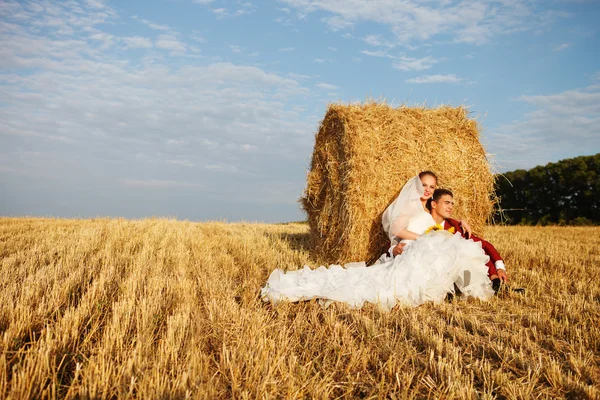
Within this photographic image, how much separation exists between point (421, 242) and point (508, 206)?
21.6 meters

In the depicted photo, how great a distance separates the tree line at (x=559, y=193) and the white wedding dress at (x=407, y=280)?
1639 centimetres

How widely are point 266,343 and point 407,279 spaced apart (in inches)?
80.6

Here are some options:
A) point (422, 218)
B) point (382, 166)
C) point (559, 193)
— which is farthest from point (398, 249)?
point (559, 193)

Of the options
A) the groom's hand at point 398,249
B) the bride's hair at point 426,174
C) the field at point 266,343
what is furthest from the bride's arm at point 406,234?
the field at point 266,343

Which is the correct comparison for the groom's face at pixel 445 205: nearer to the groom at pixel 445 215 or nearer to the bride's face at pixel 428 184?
the groom at pixel 445 215

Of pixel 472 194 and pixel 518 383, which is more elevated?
pixel 472 194

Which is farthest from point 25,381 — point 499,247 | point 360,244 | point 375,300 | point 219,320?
point 499,247

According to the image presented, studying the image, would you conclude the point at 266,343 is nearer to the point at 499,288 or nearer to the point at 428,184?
the point at 499,288

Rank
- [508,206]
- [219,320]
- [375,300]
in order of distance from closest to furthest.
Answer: [219,320], [375,300], [508,206]

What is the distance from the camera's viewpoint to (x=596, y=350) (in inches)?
114

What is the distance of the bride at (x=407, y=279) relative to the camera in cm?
412

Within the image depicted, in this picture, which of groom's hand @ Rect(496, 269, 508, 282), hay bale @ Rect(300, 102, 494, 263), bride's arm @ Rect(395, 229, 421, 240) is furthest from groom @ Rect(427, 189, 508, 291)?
bride's arm @ Rect(395, 229, 421, 240)

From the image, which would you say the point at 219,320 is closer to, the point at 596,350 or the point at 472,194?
the point at 596,350

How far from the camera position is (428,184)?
18.3 ft
